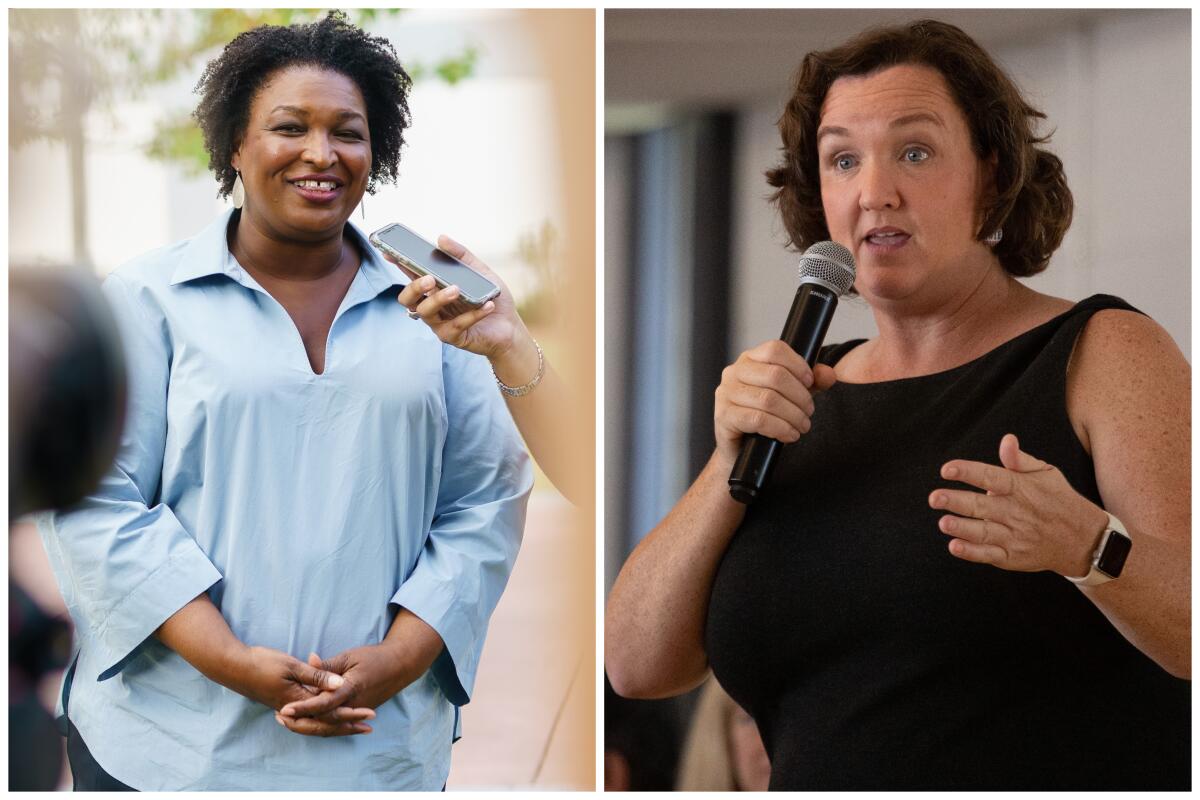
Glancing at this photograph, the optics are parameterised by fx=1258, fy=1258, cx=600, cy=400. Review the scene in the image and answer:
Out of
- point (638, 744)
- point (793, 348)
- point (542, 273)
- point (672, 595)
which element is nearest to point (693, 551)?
point (672, 595)

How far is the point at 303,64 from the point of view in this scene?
94.4 inches

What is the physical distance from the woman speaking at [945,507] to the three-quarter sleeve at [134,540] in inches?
33.6

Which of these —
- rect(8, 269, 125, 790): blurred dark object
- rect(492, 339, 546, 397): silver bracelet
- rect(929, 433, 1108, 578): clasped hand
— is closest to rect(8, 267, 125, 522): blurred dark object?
rect(8, 269, 125, 790): blurred dark object

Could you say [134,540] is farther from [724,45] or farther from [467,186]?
[724,45]

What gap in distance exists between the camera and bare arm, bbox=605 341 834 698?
2.03 m

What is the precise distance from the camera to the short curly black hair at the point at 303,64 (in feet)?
7.88

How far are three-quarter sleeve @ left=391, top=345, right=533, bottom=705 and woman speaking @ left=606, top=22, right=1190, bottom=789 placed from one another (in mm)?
288

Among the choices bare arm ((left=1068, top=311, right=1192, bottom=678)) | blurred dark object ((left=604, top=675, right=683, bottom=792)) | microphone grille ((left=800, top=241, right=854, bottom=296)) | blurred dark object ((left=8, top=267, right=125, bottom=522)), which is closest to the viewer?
bare arm ((left=1068, top=311, right=1192, bottom=678))

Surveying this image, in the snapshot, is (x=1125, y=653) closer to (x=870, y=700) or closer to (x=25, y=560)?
(x=870, y=700)

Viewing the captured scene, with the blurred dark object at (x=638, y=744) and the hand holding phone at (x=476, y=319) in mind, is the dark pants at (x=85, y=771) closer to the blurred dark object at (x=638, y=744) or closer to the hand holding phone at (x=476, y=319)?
the blurred dark object at (x=638, y=744)

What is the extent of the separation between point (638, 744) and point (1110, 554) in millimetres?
1077

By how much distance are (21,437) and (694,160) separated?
4.77ft

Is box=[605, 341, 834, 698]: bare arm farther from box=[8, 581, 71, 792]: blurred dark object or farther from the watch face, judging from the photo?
box=[8, 581, 71, 792]: blurred dark object

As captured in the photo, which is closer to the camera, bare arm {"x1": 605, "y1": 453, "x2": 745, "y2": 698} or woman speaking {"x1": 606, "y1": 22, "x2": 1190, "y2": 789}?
woman speaking {"x1": 606, "y1": 22, "x2": 1190, "y2": 789}
